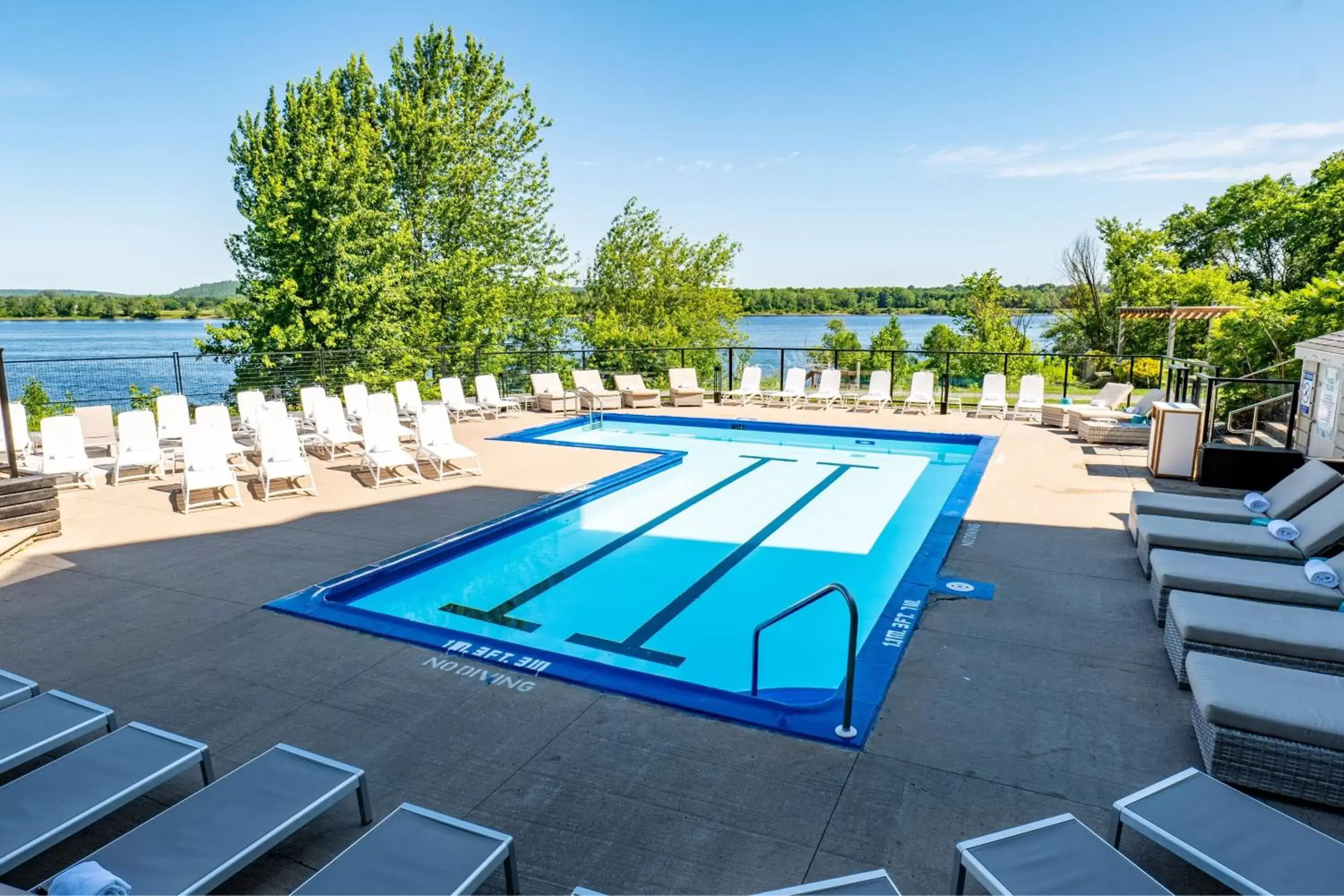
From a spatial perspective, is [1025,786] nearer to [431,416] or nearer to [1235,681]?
[1235,681]

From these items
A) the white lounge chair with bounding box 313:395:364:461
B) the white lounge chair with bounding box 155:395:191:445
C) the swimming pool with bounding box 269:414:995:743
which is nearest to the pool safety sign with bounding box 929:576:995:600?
the swimming pool with bounding box 269:414:995:743

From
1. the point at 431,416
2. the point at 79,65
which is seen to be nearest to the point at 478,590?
the point at 431,416

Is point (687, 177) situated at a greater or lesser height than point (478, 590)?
greater

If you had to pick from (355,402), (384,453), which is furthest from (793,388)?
(384,453)

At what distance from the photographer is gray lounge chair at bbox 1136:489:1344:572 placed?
15.4ft

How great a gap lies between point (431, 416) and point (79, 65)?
74.7ft

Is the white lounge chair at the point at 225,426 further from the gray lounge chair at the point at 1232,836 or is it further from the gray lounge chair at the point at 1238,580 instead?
the gray lounge chair at the point at 1232,836

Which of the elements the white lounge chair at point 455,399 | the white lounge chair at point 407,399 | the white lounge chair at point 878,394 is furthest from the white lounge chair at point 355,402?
the white lounge chair at point 878,394

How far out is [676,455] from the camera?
10.4 m

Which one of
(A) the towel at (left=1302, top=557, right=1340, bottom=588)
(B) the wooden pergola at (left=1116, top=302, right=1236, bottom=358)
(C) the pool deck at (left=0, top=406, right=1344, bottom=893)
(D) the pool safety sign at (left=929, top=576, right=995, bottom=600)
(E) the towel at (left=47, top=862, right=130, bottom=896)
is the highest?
(B) the wooden pergola at (left=1116, top=302, right=1236, bottom=358)

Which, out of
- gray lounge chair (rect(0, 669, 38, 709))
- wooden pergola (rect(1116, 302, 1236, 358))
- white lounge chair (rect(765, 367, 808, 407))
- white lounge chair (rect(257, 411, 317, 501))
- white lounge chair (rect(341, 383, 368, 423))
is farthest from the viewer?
white lounge chair (rect(765, 367, 808, 407))

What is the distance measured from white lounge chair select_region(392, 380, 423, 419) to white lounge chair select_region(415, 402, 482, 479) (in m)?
2.85

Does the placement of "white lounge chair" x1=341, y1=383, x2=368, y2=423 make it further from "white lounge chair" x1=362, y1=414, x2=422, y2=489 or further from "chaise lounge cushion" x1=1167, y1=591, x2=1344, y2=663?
"chaise lounge cushion" x1=1167, y1=591, x2=1344, y2=663

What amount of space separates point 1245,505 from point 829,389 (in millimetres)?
9156
